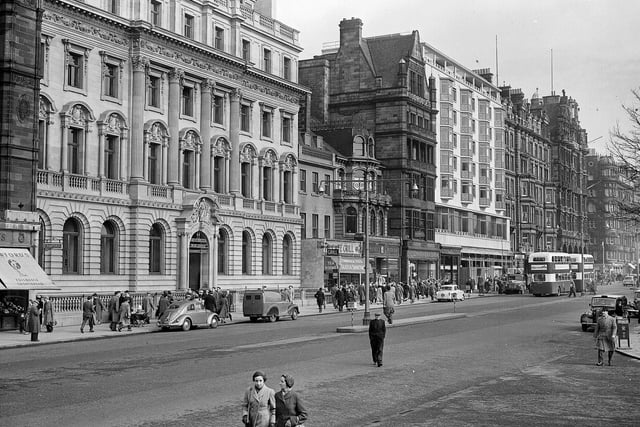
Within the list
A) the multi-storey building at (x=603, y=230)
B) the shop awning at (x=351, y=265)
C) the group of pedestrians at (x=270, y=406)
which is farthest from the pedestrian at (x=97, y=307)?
the multi-storey building at (x=603, y=230)

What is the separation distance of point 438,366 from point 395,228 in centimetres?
5559

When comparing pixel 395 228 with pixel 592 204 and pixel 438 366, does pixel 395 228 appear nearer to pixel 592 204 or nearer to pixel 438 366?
pixel 438 366

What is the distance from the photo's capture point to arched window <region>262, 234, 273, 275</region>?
5919 centimetres

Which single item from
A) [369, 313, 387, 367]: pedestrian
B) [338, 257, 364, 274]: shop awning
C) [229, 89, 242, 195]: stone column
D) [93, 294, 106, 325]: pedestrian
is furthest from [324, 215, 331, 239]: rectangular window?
[369, 313, 387, 367]: pedestrian

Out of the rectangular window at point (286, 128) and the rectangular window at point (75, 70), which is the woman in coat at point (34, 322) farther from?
the rectangular window at point (286, 128)

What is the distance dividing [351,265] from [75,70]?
3121cm

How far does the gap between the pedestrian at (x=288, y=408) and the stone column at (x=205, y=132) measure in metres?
41.3

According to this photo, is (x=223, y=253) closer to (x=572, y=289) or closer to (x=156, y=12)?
(x=156, y=12)

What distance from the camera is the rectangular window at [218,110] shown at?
5441cm

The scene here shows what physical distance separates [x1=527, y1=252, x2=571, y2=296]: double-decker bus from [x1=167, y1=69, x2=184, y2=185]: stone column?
38.2 metres

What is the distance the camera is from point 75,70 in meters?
43.4

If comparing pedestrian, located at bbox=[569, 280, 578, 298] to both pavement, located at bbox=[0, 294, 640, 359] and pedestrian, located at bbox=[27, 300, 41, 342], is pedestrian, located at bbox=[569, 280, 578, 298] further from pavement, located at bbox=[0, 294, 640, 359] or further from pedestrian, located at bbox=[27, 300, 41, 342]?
pedestrian, located at bbox=[27, 300, 41, 342]

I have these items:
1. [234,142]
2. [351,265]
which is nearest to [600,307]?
[234,142]

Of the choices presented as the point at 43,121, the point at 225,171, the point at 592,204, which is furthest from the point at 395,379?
the point at 592,204
